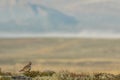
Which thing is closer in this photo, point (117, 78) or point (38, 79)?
point (38, 79)

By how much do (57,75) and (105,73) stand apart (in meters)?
3.98

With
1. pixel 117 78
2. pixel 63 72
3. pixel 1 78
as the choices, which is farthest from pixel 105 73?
pixel 1 78

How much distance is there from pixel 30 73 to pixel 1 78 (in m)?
3.24

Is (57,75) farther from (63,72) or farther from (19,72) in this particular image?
(19,72)

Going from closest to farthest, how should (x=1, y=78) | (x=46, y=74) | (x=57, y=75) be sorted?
1. (x=1, y=78)
2. (x=57, y=75)
3. (x=46, y=74)

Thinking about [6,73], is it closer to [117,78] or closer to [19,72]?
[19,72]

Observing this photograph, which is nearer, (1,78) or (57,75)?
(1,78)

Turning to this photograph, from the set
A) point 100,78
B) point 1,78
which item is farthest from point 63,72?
point 1,78

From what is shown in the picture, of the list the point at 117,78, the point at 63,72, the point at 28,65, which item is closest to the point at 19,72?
the point at 28,65

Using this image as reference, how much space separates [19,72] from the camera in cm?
3002

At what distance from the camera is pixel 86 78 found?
2777 centimetres

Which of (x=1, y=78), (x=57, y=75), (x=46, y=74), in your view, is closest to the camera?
(x=1, y=78)

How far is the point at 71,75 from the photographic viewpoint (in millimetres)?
28594

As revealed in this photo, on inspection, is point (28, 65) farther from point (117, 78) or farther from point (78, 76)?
point (117, 78)
